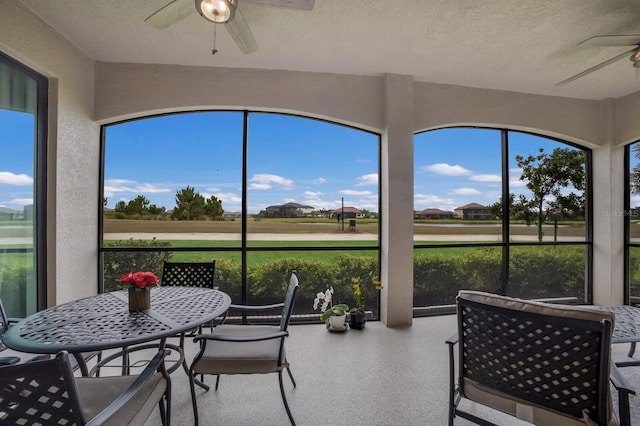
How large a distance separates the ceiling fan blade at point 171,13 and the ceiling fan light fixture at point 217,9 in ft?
0.26

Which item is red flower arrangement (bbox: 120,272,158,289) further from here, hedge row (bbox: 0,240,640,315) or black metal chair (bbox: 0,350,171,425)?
hedge row (bbox: 0,240,640,315)

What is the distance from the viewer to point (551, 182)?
457 cm

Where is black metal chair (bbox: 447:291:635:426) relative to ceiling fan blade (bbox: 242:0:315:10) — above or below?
below

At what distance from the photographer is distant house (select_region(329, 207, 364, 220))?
4.11m

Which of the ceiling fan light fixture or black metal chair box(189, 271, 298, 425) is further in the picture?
the ceiling fan light fixture

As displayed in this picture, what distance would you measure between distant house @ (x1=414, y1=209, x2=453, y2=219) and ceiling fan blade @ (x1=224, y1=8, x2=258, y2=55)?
307 centimetres

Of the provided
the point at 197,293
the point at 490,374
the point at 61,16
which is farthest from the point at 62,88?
the point at 490,374

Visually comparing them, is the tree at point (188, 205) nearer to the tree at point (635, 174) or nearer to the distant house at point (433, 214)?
the distant house at point (433, 214)

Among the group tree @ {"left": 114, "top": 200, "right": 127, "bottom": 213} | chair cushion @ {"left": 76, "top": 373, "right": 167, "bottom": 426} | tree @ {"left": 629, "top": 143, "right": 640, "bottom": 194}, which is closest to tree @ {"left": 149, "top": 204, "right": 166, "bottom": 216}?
tree @ {"left": 114, "top": 200, "right": 127, "bottom": 213}

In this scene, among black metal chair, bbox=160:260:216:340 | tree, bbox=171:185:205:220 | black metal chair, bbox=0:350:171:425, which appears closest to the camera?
black metal chair, bbox=0:350:171:425

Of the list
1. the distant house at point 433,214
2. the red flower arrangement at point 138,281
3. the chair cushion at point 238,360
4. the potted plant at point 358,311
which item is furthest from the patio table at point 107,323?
the distant house at point 433,214

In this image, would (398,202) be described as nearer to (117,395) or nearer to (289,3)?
(289,3)

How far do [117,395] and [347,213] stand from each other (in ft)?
10.3

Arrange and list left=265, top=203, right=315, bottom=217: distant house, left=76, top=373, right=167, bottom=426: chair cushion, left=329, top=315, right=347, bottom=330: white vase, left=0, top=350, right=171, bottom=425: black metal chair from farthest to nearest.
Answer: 1. left=265, top=203, right=315, bottom=217: distant house
2. left=329, top=315, right=347, bottom=330: white vase
3. left=76, top=373, right=167, bottom=426: chair cushion
4. left=0, top=350, right=171, bottom=425: black metal chair
